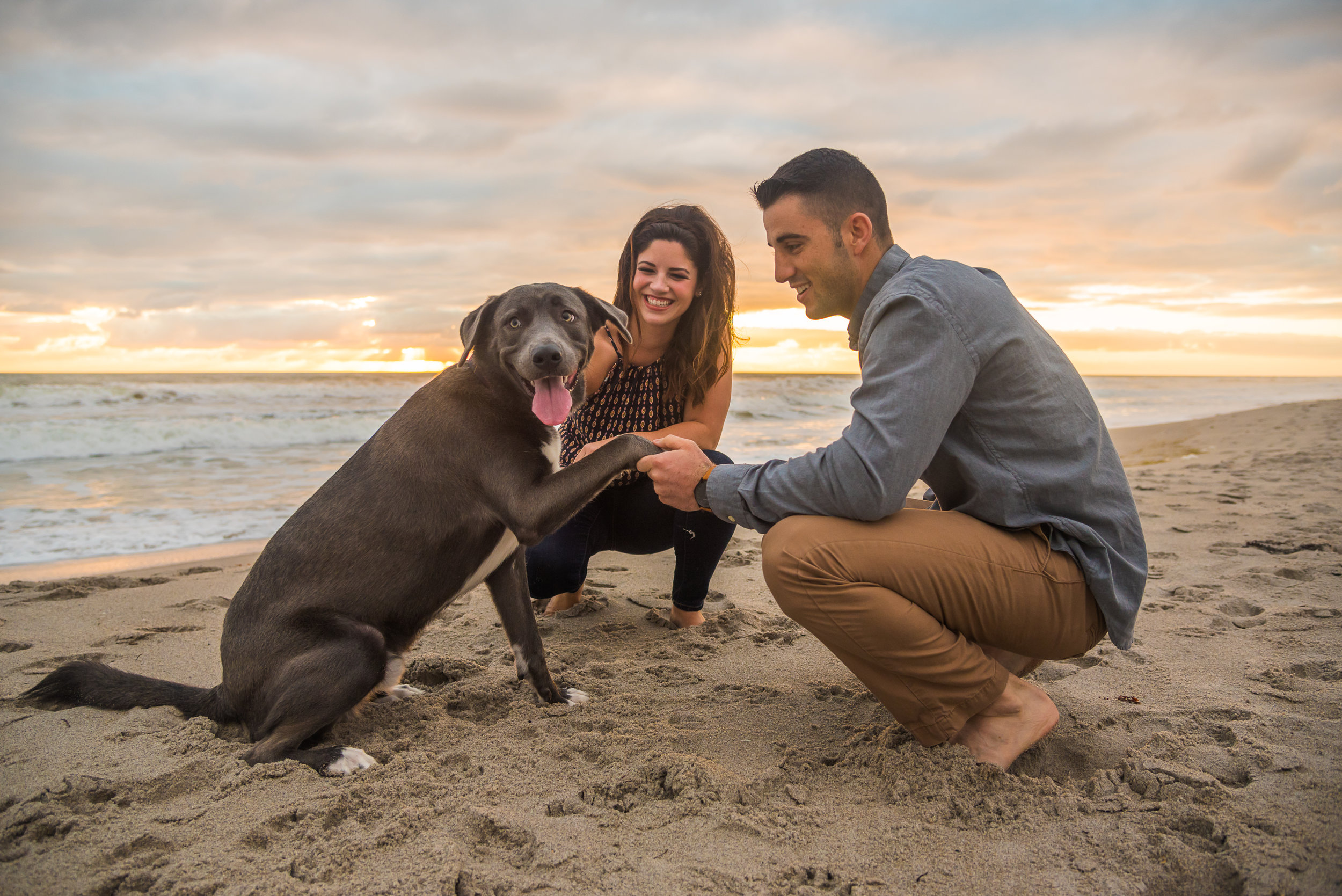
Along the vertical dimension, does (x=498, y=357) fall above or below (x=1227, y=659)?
above

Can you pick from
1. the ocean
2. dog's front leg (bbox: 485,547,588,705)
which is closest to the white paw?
dog's front leg (bbox: 485,547,588,705)

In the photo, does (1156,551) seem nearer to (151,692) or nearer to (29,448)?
(151,692)

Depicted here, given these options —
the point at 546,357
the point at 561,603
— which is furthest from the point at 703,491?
the point at 561,603

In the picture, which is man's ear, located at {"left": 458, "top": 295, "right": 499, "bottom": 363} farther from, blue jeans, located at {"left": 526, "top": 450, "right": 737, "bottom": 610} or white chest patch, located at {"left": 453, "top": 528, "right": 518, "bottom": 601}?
blue jeans, located at {"left": 526, "top": 450, "right": 737, "bottom": 610}

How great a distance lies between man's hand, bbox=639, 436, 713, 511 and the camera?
289cm

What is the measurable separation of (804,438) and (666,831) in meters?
12.3

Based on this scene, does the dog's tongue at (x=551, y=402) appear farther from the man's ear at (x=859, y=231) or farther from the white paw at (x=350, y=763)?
the white paw at (x=350, y=763)

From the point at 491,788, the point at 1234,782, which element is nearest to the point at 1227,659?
the point at 1234,782

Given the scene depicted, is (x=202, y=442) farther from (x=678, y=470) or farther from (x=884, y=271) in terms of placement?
(x=884, y=271)

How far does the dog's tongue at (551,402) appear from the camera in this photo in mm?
3061

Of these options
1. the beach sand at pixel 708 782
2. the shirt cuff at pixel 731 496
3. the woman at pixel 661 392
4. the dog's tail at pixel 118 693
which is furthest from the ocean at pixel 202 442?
the shirt cuff at pixel 731 496

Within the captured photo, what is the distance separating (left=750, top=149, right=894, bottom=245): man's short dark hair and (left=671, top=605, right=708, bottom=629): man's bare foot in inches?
88.8

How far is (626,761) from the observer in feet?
8.64

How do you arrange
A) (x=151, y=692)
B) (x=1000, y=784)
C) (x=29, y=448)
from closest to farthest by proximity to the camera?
(x=1000, y=784)
(x=151, y=692)
(x=29, y=448)
